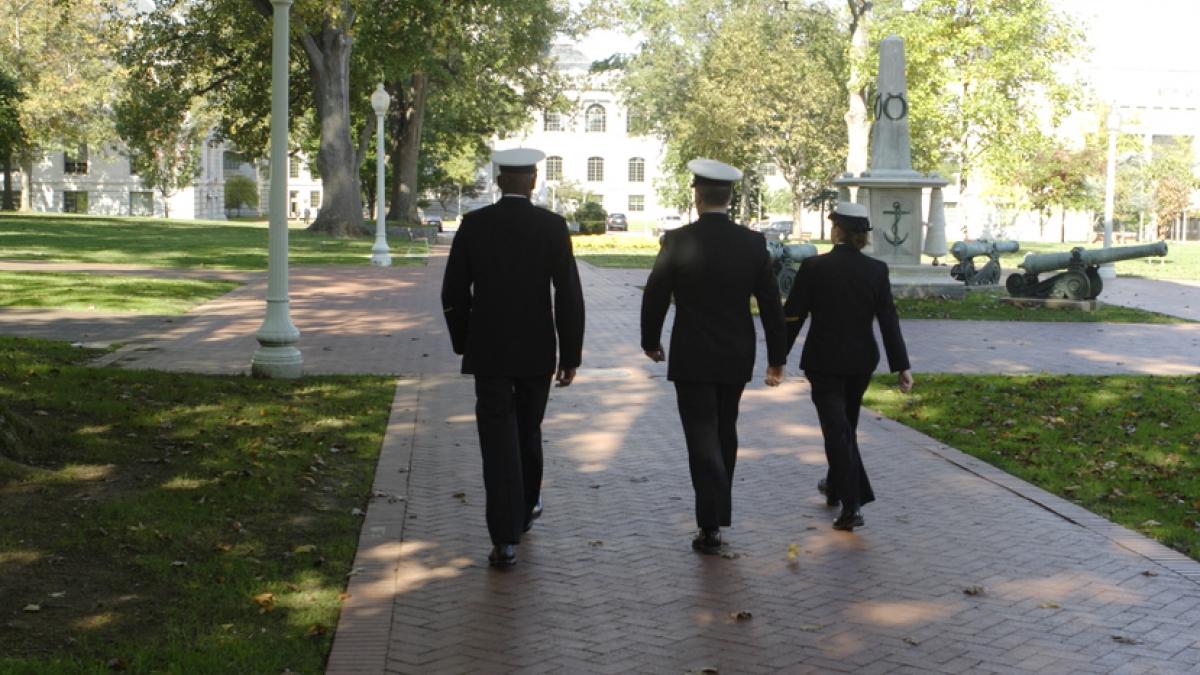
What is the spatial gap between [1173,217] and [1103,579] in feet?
274

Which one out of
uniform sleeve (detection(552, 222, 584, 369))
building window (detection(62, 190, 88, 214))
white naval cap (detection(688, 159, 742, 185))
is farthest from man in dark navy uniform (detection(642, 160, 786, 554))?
building window (detection(62, 190, 88, 214))

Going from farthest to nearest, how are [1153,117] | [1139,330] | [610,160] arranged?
[610,160] → [1153,117] → [1139,330]

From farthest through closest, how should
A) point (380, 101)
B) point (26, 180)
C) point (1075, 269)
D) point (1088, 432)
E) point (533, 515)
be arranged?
point (26, 180) → point (380, 101) → point (1075, 269) → point (1088, 432) → point (533, 515)

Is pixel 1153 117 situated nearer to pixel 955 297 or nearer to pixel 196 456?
pixel 955 297

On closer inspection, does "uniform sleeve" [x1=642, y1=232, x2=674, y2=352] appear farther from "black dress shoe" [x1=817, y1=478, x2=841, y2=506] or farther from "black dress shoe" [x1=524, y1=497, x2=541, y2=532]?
"black dress shoe" [x1=817, y1=478, x2=841, y2=506]

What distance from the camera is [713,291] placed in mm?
6711

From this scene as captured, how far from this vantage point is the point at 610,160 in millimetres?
118812

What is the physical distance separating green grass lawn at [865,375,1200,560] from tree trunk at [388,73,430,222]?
140 ft

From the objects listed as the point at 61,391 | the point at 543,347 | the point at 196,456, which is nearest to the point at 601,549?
the point at 543,347

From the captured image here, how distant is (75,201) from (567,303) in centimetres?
8948

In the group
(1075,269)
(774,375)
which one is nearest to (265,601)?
(774,375)

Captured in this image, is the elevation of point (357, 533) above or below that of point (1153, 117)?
below

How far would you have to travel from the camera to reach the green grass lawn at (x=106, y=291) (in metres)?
18.3

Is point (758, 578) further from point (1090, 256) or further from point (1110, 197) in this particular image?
point (1110, 197)
